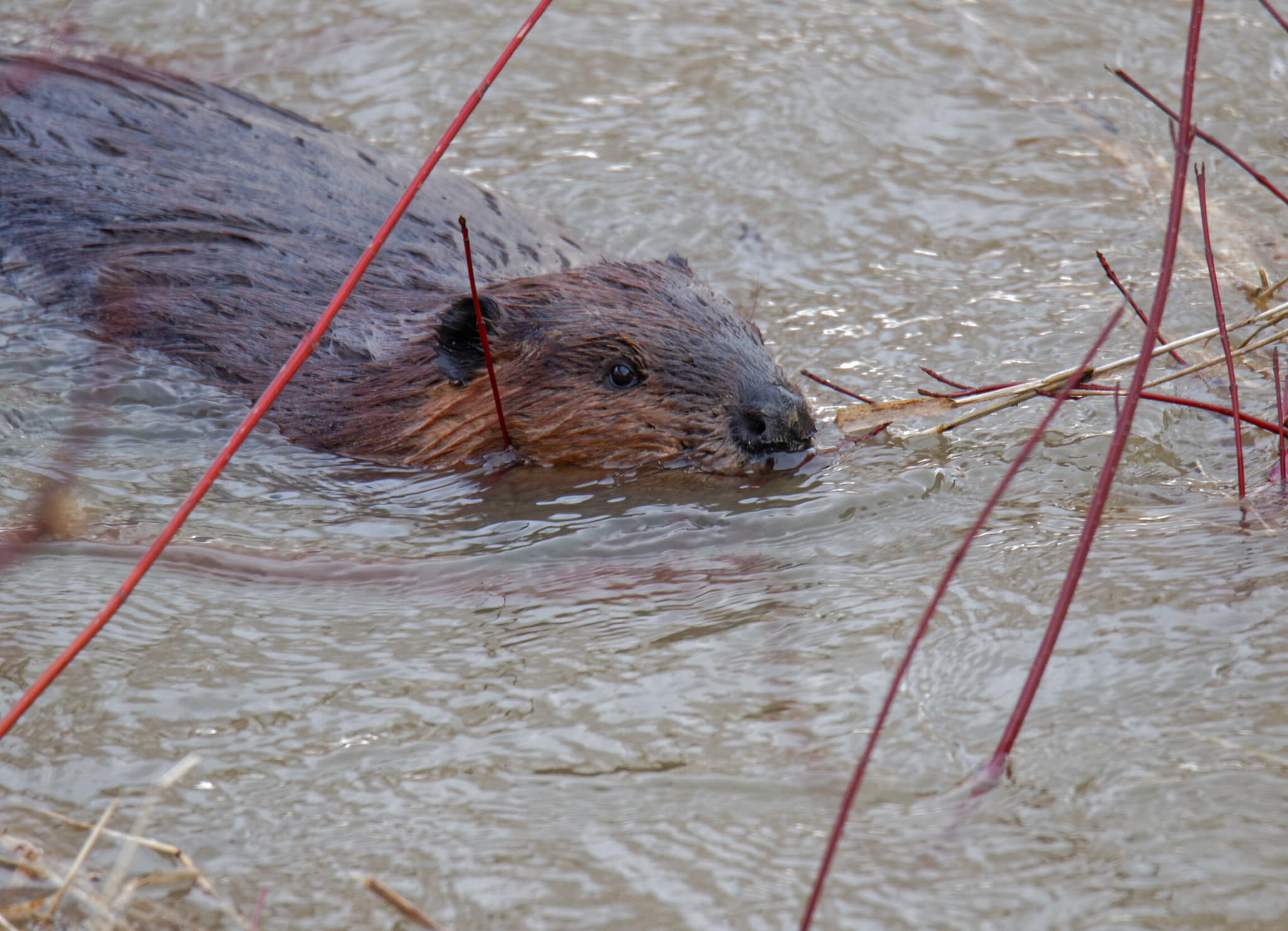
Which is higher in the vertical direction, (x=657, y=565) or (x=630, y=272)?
(x=630, y=272)

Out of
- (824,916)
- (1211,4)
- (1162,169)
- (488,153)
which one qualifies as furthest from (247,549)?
(1211,4)

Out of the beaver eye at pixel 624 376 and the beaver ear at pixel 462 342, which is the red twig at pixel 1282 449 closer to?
the beaver eye at pixel 624 376

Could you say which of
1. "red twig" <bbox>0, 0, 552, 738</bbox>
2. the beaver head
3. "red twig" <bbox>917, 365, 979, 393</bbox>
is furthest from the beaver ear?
"red twig" <bbox>0, 0, 552, 738</bbox>

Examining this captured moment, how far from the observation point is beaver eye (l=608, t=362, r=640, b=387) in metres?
3.79

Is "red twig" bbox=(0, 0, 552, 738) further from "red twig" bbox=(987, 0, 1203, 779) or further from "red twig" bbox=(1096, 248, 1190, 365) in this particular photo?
"red twig" bbox=(1096, 248, 1190, 365)

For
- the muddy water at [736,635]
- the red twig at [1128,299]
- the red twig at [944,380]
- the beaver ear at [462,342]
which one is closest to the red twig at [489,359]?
the beaver ear at [462,342]

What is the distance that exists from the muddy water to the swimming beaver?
12 centimetres

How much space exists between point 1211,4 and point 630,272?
4123mm

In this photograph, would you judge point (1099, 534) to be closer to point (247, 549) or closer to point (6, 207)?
point (247, 549)

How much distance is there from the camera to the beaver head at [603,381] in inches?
145

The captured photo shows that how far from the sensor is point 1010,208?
18.1 ft

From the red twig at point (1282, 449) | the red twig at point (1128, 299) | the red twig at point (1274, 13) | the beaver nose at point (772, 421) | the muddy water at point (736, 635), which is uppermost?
the red twig at point (1274, 13)

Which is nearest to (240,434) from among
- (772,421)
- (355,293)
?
(772,421)

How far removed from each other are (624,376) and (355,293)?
968 millimetres
